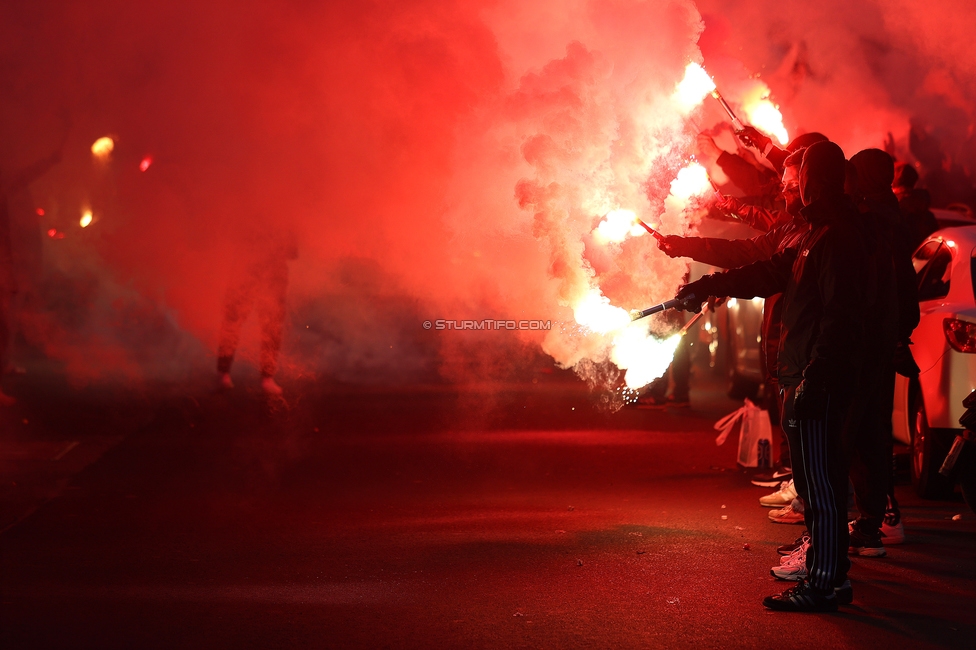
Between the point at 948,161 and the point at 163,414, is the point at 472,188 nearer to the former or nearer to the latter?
the point at 163,414

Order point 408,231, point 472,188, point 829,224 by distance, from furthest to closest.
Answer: point 408,231 < point 472,188 < point 829,224

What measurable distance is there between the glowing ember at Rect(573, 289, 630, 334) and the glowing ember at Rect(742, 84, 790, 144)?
1802mm

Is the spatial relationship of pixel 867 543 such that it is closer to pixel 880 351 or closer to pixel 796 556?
pixel 796 556

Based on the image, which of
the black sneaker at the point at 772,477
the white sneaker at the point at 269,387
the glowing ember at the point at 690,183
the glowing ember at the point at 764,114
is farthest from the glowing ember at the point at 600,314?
the white sneaker at the point at 269,387

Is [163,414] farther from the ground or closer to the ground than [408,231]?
closer to the ground

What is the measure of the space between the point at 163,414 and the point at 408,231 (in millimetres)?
3016

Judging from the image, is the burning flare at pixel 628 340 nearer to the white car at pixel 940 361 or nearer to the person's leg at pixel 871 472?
the white car at pixel 940 361

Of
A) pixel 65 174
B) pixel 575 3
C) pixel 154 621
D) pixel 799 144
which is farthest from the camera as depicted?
pixel 65 174

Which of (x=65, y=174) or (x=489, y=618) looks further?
(x=65, y=174)

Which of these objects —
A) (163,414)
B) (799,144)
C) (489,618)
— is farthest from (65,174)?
(489,618)

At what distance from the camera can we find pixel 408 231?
10.9 m

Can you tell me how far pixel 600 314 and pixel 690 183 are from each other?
1066 mm

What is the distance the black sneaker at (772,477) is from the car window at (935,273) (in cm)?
143

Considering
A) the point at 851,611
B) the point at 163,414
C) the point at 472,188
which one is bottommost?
the point at 851,611
